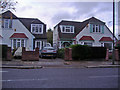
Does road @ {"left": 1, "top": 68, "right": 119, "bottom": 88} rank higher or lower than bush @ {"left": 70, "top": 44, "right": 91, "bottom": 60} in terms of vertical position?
lower

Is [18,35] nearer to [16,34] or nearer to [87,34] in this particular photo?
[16,34]

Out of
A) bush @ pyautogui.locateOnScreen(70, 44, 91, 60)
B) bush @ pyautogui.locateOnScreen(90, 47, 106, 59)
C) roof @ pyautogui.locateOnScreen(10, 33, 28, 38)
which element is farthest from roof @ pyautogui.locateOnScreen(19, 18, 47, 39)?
bush @ pyautogui.locateOnScreen(90, 47, 106, 59)

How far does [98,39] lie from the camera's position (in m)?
27.7

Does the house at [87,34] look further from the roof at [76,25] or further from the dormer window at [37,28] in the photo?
the dormer window at [37,28]

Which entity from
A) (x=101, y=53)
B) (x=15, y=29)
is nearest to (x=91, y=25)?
(x=101, y=53)

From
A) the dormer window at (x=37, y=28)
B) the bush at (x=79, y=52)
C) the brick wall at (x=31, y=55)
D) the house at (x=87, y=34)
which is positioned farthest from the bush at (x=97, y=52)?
the dormer window at (x=37, y=28)

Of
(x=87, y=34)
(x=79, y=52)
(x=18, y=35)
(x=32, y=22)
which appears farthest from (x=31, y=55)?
(x=87, y=34)

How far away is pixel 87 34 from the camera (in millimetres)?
27516

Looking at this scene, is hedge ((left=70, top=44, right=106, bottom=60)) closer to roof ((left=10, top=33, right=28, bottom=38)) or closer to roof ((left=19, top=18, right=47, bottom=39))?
roof ((left=10, top=33, right=28, bottom=38))

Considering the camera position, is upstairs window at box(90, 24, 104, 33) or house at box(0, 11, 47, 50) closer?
house at box(0, 11, 47, 50)

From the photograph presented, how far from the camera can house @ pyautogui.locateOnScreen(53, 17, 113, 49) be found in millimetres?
26781

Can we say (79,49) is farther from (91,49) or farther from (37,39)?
(37,39)

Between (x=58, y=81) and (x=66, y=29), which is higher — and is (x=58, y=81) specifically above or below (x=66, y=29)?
below

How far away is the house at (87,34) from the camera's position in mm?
26781
